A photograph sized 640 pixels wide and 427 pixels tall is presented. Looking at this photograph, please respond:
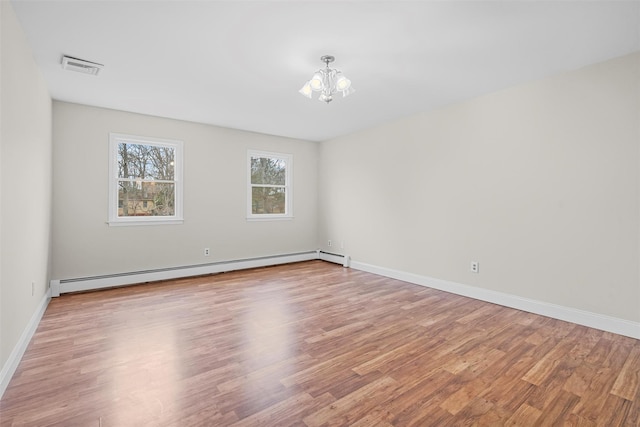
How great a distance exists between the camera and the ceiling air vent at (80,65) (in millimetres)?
2766

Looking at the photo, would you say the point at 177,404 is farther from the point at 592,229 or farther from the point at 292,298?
the point at 592,229

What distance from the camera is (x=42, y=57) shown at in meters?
2.74

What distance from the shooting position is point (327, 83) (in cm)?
291

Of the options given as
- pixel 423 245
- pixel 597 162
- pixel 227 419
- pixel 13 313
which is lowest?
pixel 227 419

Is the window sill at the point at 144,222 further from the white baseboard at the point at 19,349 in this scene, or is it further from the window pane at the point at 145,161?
the white baseboard at the point at 19,349

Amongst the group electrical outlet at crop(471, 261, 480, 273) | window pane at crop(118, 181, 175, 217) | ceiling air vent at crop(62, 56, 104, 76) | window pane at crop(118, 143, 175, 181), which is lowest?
electrical outlet at crop(471, 261, 480, 273)

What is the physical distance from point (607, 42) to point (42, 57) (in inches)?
190

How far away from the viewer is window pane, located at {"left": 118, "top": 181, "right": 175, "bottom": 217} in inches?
173

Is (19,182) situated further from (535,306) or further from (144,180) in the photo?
(535,306)

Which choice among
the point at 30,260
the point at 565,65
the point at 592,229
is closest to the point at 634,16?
the point at 565,65

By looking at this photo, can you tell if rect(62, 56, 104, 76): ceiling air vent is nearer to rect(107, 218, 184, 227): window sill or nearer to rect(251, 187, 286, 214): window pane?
rect(107, 218, 184, 227): window sill

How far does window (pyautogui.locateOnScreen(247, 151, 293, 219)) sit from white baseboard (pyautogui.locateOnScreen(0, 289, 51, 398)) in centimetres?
308

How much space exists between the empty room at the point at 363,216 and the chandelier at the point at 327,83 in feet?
0.07

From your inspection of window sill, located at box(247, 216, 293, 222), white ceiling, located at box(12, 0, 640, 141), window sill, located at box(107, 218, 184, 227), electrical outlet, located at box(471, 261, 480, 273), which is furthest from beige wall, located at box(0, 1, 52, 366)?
electrical outlet, located at box(471, 261, 480, 273)
